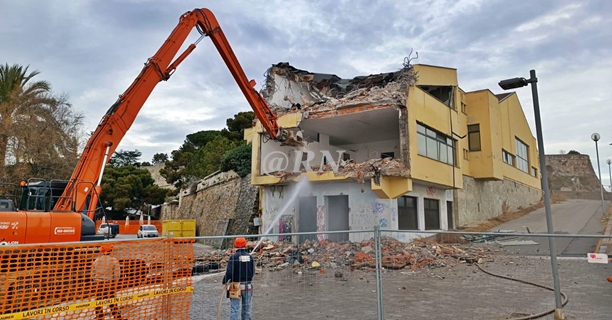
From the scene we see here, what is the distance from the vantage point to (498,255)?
822cm

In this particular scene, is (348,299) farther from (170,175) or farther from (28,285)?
(170,175)

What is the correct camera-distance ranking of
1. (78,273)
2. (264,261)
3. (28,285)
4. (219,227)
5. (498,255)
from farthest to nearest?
(219,227)
(264,261)
(498,255)
(78,273)
(28,285)

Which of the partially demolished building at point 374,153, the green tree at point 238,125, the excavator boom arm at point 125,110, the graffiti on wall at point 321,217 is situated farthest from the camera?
the green tree at point 238,125

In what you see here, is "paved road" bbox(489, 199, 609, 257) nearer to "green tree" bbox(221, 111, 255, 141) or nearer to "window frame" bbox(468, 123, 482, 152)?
"window frame" bbox(468, 123, 482, 152)

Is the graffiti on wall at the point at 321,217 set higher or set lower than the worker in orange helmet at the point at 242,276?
higher

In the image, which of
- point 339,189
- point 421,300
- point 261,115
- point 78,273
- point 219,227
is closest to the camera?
point 78,273

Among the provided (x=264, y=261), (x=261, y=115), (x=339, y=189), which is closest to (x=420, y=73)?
(x=339, y=189)

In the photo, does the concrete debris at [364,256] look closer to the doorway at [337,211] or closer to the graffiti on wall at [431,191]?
the doorway at [337,211]

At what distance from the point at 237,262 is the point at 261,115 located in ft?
40.5

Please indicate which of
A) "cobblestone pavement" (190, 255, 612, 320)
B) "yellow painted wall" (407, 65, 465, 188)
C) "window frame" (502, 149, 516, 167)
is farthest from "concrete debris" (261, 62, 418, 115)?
"window frame" (502, 149, 516, 167)

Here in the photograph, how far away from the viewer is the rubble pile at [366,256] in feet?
43.2

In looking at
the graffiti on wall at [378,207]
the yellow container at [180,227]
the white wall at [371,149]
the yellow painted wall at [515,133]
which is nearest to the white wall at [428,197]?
the graffiti on wall at [378,207]

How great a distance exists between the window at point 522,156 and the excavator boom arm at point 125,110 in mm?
29812

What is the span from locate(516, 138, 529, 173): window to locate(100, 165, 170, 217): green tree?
141 feet
